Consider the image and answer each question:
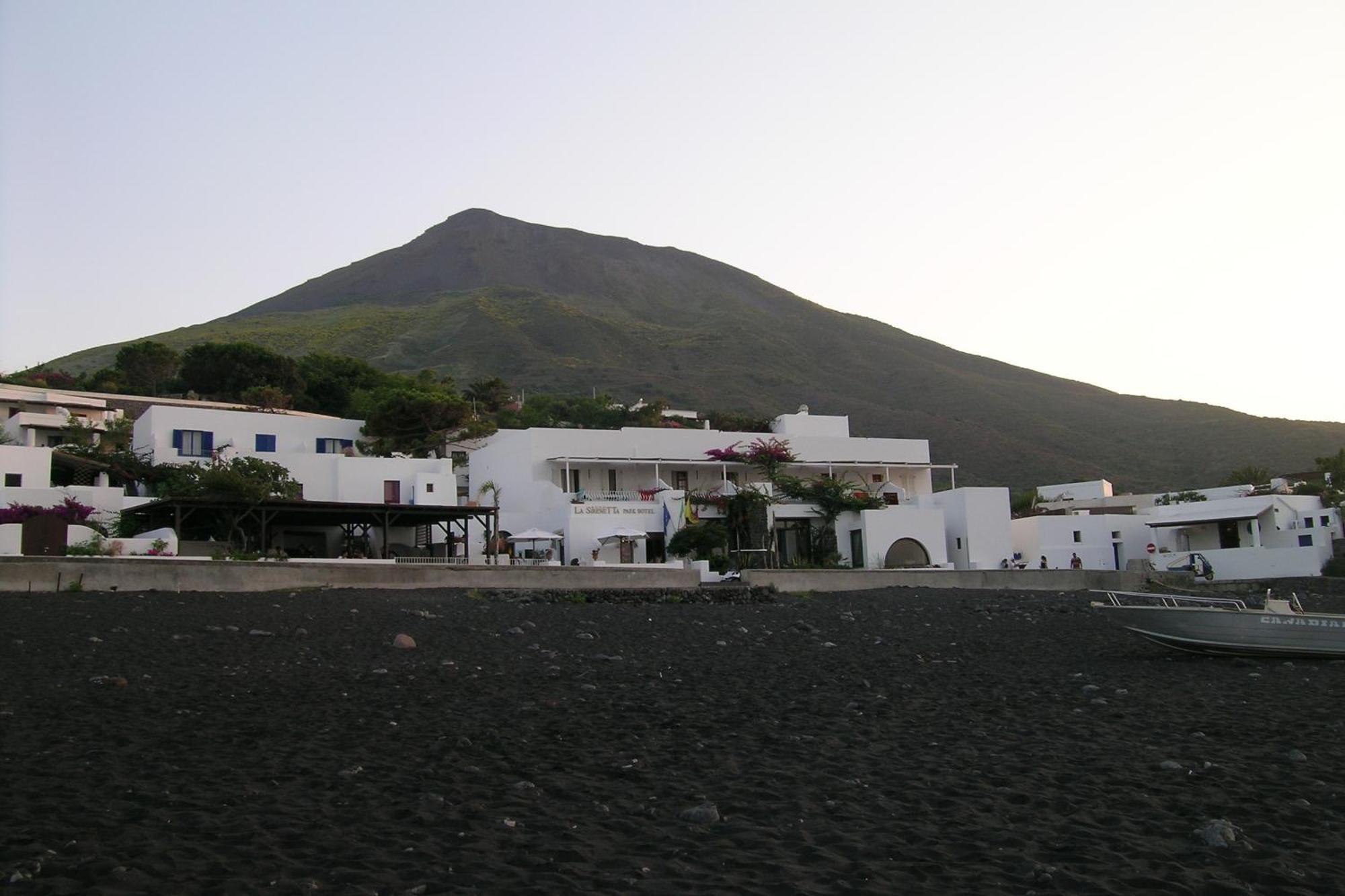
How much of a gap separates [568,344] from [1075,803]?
118 meters

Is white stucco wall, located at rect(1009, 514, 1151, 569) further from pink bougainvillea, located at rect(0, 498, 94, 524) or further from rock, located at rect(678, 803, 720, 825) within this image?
rock, located at rect(678, 803, 720, 825)

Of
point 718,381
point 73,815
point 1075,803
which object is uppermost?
point 718,381

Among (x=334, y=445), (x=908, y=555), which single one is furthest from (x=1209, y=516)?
(x=334, y=445)

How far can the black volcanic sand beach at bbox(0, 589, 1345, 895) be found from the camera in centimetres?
492

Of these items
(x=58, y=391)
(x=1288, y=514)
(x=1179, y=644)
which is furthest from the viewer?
(x=58, y=391)

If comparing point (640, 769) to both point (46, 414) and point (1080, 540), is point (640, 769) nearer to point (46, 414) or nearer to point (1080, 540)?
point (1080, 540)

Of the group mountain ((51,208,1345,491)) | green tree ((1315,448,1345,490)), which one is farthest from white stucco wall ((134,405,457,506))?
mountain ((51,208,1345,491))

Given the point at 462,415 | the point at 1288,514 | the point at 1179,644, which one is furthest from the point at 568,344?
the point at 1179,644

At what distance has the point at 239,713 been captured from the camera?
8180 millimetres

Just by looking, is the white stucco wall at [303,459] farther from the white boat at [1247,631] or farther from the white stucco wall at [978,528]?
the white boat at [1247,631]

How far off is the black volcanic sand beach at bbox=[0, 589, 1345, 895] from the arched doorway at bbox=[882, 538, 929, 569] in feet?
82.0

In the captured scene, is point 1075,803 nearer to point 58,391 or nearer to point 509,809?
point 509,809

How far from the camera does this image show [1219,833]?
5.52 metres

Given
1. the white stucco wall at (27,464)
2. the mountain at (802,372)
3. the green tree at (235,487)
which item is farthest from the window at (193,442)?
the mountain at (802,372)
